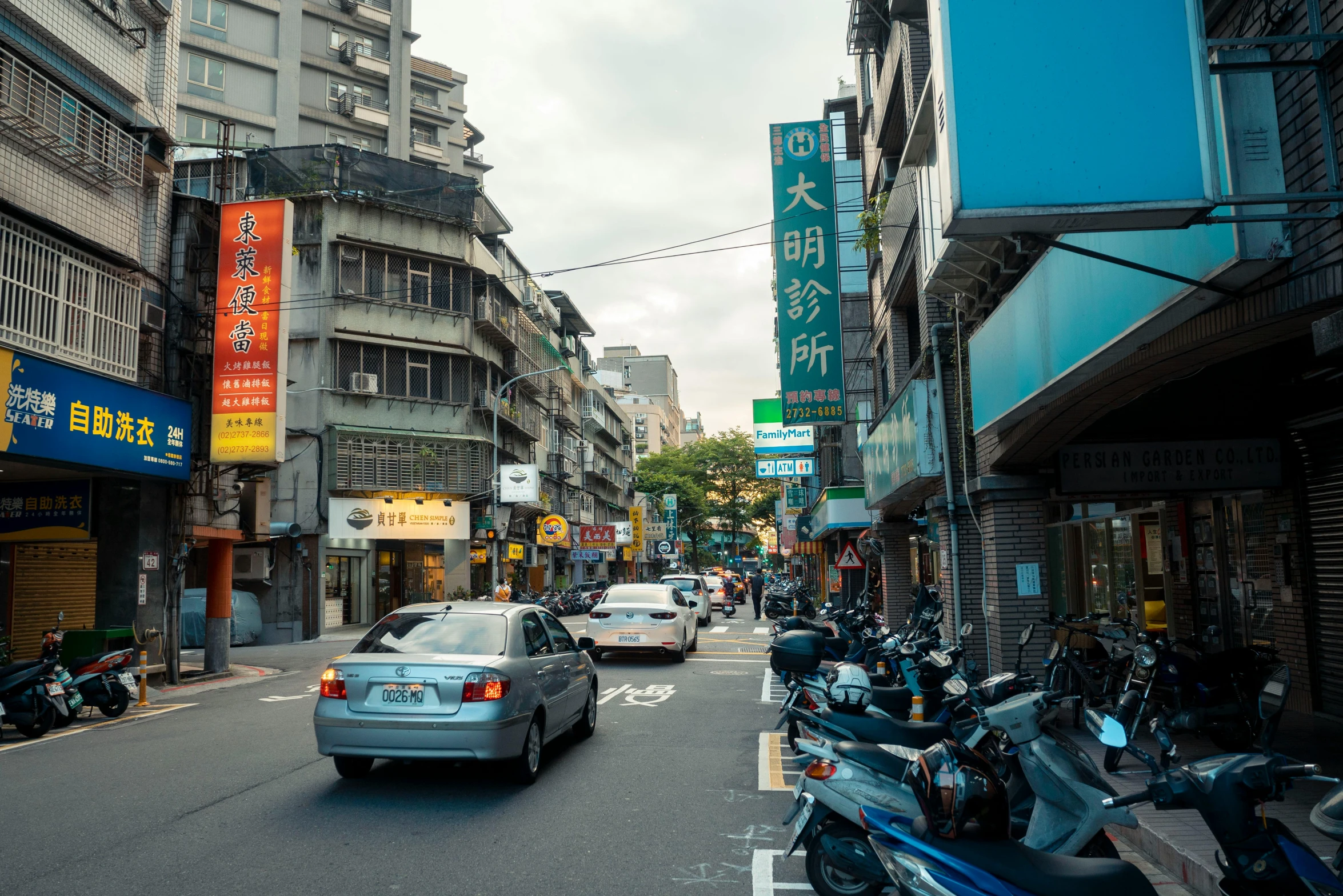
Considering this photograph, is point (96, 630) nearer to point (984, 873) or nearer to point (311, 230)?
point (984, 873)

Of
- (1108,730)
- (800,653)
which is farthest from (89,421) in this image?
(1108,730)

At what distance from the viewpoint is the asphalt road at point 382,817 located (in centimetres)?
550

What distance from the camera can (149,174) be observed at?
1720 cm

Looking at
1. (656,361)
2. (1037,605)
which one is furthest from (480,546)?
(656,361)

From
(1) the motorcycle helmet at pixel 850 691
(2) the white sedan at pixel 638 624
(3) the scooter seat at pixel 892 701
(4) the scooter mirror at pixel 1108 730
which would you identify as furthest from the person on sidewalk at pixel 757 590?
(4) the scooter mirror at pixel 1108 730

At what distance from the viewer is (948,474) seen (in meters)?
13.0

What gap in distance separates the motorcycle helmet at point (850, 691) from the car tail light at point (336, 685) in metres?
3.76

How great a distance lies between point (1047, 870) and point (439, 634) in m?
5.67

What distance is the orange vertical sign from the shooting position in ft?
56.5

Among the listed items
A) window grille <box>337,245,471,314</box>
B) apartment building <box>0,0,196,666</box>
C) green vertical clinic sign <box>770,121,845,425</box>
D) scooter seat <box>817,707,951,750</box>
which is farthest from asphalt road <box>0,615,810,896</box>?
window grille <box>337,245,471,314</box>

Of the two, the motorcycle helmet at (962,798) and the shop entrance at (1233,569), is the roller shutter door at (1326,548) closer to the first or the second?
the shop entrance at (1233,569)

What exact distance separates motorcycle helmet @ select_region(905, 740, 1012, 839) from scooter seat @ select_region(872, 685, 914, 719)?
4.51 m

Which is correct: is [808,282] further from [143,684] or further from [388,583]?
[388,583]

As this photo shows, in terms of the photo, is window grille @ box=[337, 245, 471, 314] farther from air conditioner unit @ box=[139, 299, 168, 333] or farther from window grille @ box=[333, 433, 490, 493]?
air conditioner unit @ box=[139, 299, 168, 333]
